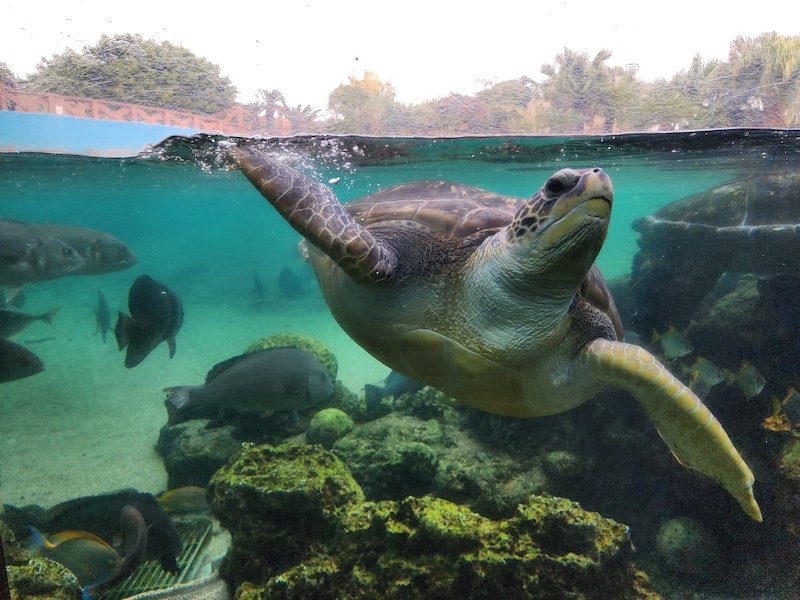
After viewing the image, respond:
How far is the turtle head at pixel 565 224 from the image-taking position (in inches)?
90.5

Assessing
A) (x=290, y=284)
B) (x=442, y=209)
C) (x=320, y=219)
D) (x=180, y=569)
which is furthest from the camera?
(x=290, y=284)

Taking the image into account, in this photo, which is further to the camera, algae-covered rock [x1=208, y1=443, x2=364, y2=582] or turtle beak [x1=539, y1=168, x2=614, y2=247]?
algae-covered rock [x1=208, y1=443, x2=364, y2=582]

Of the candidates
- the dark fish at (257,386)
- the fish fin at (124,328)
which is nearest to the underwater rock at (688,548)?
the dark fish at (257,386)

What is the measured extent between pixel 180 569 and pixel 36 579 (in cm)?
157

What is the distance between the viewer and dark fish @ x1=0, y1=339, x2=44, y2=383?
187 inches

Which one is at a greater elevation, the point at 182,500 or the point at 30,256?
the point at 30,256

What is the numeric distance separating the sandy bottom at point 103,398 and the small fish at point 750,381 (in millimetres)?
6422

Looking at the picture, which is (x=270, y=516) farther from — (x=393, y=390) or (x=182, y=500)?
(x=393, y=390)

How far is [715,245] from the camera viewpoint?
23.6 feet

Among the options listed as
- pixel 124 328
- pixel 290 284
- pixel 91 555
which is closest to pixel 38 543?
pixel 91 555

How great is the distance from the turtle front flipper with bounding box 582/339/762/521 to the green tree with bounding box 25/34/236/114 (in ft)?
13.0

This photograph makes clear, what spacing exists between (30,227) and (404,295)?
6.55 meters

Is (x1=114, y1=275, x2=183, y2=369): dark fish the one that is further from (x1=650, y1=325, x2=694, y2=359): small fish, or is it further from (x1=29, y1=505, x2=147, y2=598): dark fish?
(x1=650, y1=325, x2=694, y2=359): small fish

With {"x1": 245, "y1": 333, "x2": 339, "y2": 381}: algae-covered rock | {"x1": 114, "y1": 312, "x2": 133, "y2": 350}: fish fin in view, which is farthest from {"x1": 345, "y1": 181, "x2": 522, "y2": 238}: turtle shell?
{"x1": 245, "y1": 333, "x2": 339, "y2": 381}: algae-covered rock
